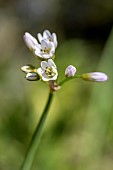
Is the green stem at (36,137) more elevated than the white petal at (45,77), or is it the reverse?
the white petal at (45,77)

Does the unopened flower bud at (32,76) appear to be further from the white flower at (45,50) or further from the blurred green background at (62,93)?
the blurred green background at (62,93)

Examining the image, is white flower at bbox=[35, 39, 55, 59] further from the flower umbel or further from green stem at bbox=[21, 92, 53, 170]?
green stem at bbox=[21, 92, 53, 170]

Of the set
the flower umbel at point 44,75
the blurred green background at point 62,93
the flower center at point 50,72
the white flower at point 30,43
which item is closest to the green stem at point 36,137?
the flower umbel at point 44,75

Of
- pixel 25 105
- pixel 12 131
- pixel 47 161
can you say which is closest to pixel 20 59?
pixel 25 105

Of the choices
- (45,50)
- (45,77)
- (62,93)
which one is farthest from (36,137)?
(62,93)

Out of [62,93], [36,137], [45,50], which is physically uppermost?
[45,50]

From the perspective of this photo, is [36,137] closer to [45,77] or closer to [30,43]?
[45,77]
